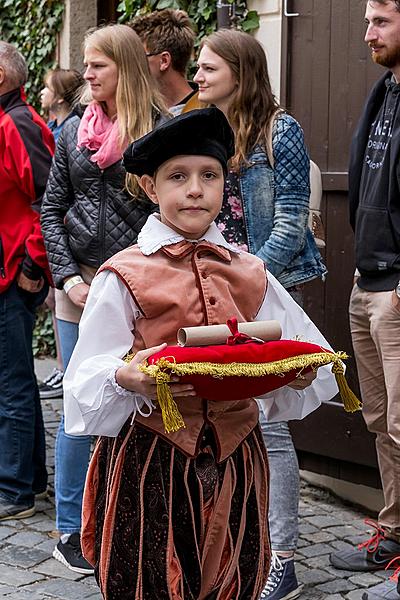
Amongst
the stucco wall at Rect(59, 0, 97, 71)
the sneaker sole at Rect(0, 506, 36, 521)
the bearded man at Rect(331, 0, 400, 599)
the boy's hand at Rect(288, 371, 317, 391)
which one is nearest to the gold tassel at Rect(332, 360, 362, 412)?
the boy's hand at Rect(288, 371, 317, 391)

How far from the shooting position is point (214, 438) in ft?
9.64

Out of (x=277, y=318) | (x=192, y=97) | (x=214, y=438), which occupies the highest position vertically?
(x=192, y=97)

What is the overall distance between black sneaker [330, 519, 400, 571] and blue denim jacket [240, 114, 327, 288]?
1155 millimetres

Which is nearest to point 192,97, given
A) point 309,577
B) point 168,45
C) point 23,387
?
point 168,45

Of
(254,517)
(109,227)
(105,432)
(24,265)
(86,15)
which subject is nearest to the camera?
(105,432)

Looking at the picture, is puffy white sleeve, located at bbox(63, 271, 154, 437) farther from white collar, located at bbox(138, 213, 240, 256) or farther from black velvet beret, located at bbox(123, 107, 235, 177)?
black velvet beret, located at bbox(123, 107, 235, 177)

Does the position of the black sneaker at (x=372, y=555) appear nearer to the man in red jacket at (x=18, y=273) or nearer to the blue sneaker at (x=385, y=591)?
the blue sneaker at (x=385, y=591)

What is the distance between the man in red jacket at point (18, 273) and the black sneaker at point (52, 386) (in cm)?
229

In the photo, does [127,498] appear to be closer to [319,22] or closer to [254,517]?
[254,517]

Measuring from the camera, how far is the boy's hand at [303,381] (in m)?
2.89

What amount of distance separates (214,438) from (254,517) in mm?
271

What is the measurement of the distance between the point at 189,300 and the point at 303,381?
1.18 ft

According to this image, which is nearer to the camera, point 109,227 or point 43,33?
point 109,227

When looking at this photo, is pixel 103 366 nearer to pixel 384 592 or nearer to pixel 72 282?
pixel 72 282
